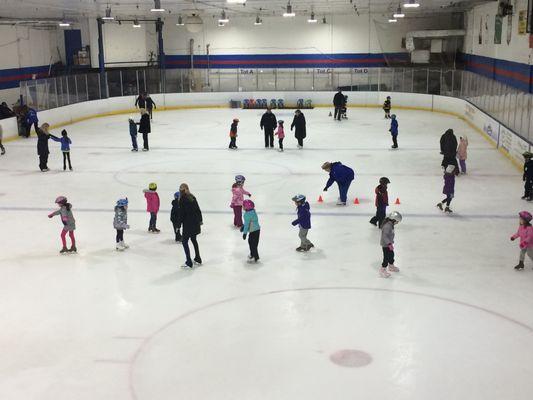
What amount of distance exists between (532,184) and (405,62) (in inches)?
1025

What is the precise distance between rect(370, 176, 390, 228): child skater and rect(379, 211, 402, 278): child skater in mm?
1936

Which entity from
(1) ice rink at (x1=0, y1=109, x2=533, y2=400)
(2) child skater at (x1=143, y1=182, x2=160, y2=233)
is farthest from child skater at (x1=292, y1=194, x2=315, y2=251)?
(2) child skater at (x1=143, y1=182, x2=160, y2=233)

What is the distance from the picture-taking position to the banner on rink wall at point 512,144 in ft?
56.5

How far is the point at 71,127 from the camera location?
27094 mm

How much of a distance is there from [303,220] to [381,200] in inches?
76.7

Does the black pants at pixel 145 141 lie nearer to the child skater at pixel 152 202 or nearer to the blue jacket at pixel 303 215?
the child skater at pixel 152 202

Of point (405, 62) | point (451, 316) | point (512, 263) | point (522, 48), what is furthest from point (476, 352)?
point (405, 62)

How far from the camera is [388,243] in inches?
369

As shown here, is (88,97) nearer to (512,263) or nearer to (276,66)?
(276,66)

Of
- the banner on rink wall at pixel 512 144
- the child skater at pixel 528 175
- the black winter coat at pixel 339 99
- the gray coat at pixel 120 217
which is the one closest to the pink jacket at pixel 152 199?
the gray coat at pixel 120 217

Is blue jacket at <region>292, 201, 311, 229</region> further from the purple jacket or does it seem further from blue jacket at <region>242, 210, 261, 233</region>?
the purple jacket

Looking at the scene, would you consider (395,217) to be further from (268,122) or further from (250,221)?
(268,122)

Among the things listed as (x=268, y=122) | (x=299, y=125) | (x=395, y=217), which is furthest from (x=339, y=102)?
(x=395, y=217)

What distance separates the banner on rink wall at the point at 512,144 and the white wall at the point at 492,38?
346 centimetres
